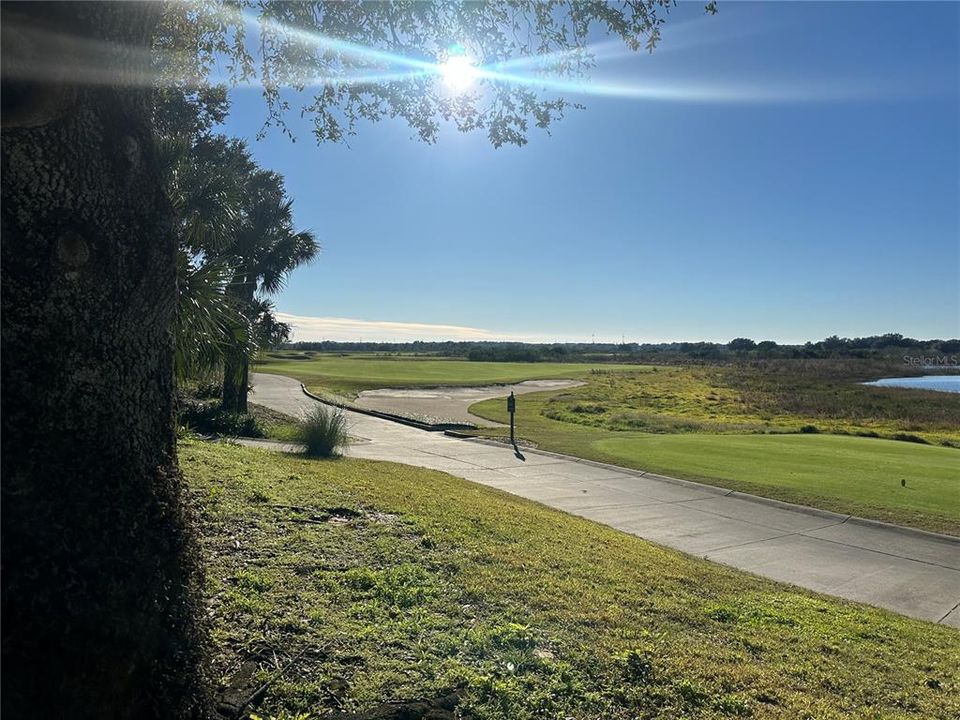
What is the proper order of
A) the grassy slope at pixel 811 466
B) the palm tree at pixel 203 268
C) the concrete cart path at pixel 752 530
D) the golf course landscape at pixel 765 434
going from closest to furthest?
1. the concrete cart path at pixel 752 530
2. the palm tree at pixel 203 268
3. the grassy slope at pixel 811 466
4. the golf course landscape at pixel 765 434

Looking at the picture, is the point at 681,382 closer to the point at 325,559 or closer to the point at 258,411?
the point at 258,411

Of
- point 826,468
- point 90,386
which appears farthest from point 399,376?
point 90,386

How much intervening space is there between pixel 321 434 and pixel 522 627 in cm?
946

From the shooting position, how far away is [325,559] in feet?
16.0

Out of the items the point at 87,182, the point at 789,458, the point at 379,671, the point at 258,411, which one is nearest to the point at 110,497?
the point at 87,182

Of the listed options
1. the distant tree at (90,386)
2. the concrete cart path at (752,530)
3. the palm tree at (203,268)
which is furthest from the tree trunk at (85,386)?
the concrete cart path at (752,530)

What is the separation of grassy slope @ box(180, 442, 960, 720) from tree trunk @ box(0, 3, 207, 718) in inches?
34.4

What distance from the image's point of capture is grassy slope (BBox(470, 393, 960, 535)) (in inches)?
422

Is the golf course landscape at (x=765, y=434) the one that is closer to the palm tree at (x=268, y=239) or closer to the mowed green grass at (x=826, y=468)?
the mowed green grass at (x=826, y=468)

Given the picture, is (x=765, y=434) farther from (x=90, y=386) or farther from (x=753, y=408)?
(x=90, y=386)

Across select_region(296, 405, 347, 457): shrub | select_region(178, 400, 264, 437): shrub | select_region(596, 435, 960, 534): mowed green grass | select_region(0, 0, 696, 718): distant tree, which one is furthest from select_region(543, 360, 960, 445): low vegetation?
select_region(0, 0, 696, 718): distant tree

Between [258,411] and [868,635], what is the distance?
20487 mm

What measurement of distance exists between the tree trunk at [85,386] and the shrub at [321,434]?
10.2m

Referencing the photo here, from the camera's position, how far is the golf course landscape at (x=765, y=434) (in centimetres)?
1182
